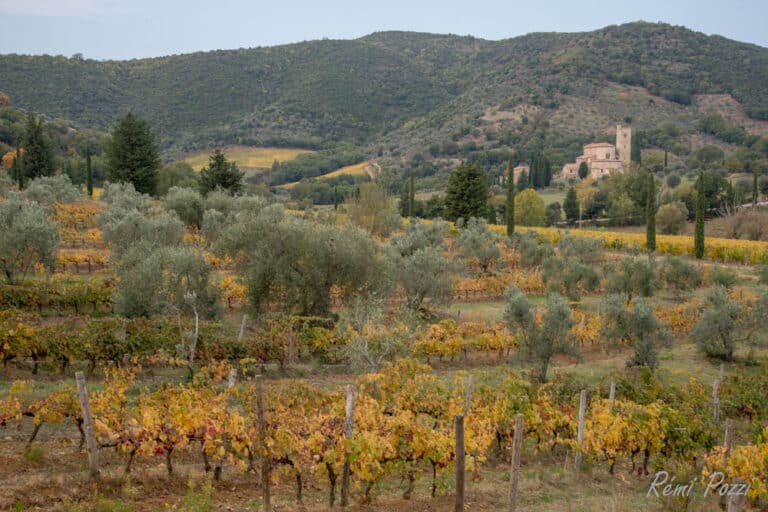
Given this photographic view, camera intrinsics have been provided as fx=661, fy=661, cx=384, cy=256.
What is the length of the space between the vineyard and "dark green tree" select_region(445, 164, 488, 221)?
78.0 ft

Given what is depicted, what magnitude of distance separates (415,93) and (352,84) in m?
15.2

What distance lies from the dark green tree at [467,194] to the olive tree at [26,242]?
3777cm

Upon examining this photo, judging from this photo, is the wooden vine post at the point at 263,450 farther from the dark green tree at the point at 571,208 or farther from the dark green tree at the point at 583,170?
the dark green tree at the point at 583,170

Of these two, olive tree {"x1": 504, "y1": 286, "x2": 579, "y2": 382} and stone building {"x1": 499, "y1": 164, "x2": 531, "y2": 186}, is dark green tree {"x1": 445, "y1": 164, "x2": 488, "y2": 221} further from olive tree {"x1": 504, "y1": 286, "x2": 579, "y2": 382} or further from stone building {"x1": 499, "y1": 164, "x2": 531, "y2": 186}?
stone building {"x1": 499, "y1": 164, "x2": 531, "y2": 186}

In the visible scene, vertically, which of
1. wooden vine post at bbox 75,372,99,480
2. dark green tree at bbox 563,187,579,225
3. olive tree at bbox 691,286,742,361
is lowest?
olive tree at bbox 691,286,742,361

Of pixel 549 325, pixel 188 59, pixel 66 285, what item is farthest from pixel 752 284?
pixel 188 59

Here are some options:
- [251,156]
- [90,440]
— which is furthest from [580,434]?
[251,156]

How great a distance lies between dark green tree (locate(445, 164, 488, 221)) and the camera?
57.0m

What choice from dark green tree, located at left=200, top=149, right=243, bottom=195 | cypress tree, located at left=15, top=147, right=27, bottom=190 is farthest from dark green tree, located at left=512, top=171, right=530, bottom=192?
cypress tree, located at left=15, top=147, right=27, bottom=190

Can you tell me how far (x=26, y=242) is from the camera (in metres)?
23.3

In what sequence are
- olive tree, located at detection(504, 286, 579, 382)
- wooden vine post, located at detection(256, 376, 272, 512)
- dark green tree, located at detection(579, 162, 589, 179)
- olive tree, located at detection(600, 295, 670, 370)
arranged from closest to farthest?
wooden vine post, located at detection(256, 376, 272, 512) → olive tree, located at detection(504, 286, 579, 382) → olive tree, located at detection(600, 295, 670, 370) → dark green tree, located at detection(579, 162, 589, 179)

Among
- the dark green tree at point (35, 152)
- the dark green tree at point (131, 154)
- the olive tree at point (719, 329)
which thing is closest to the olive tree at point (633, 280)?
the olive tree at point (719, 329)

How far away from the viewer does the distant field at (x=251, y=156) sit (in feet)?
354

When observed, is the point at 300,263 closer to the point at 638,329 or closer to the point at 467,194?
the point at 638,329
